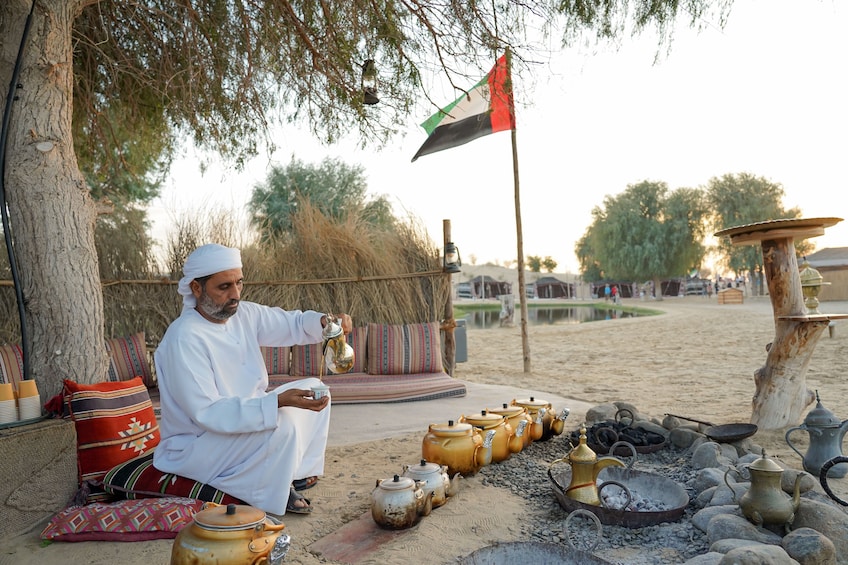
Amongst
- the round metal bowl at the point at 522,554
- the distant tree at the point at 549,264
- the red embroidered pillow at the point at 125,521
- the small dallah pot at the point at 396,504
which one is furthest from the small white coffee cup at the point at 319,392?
the distant tree at the point at 549,264

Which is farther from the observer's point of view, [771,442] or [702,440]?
[771,442]

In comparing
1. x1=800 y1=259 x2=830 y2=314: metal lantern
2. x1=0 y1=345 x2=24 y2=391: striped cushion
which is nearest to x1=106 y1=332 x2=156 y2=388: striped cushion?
x1=0 y1=345 x2=24 y2=391: striped cushion

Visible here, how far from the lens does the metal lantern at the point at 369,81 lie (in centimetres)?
434

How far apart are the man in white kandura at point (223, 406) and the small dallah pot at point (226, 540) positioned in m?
0.77

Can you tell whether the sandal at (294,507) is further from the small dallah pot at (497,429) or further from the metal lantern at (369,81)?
the metal lantern at (369,81)

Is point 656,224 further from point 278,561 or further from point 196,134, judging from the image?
point 278,561

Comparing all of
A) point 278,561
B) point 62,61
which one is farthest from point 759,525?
point 62,61

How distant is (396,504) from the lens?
243 centimetres

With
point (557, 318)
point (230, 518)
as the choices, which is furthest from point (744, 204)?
point (230, 518)

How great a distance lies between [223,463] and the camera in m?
2.56

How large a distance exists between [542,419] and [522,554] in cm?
203

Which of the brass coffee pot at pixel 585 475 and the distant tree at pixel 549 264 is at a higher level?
the distant tree at pixel 549 264

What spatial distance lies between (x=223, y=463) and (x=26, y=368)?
4.04 feet

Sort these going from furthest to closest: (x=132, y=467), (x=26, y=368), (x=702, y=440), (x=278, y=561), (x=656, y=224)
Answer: (x=656, y=224)
(x=702, y=440)
(x=26, y=368)
(x=132, y=467)
(x=278, y=561)
